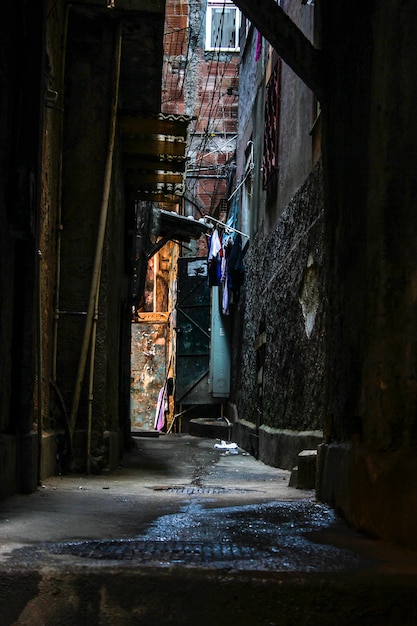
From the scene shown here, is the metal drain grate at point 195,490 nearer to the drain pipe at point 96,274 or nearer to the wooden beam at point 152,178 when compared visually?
the drain pipe at point 96,274

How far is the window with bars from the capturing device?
10.3 meters

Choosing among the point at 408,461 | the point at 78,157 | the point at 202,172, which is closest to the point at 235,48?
the point at 202,172

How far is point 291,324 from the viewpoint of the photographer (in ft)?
27.8

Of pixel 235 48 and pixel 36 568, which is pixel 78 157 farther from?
pixel 235 48

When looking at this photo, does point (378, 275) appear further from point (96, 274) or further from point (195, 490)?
point (96, 274)

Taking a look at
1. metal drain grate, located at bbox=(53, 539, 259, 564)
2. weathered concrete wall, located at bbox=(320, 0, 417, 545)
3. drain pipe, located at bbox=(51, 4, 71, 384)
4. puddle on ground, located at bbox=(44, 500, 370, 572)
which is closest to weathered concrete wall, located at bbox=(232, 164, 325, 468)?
drain pipe, located at bbox=(51, 4, 71, 384)

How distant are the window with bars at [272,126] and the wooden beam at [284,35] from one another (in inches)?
247

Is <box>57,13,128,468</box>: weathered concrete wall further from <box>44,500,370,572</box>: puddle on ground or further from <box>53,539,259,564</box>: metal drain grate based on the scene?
<box>53,539,259,564</box>: metal drain grate

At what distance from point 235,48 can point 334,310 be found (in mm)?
19585

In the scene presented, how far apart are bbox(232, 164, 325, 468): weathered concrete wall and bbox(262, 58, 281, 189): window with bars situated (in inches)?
37.5

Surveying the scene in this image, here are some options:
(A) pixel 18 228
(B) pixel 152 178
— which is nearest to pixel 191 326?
(B) pixel 152 178

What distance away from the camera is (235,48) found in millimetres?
21859

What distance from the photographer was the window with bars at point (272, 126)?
1034cm

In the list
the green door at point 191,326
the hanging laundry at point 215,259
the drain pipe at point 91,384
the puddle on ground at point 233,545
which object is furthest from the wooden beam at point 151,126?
the green door at point 191,326
